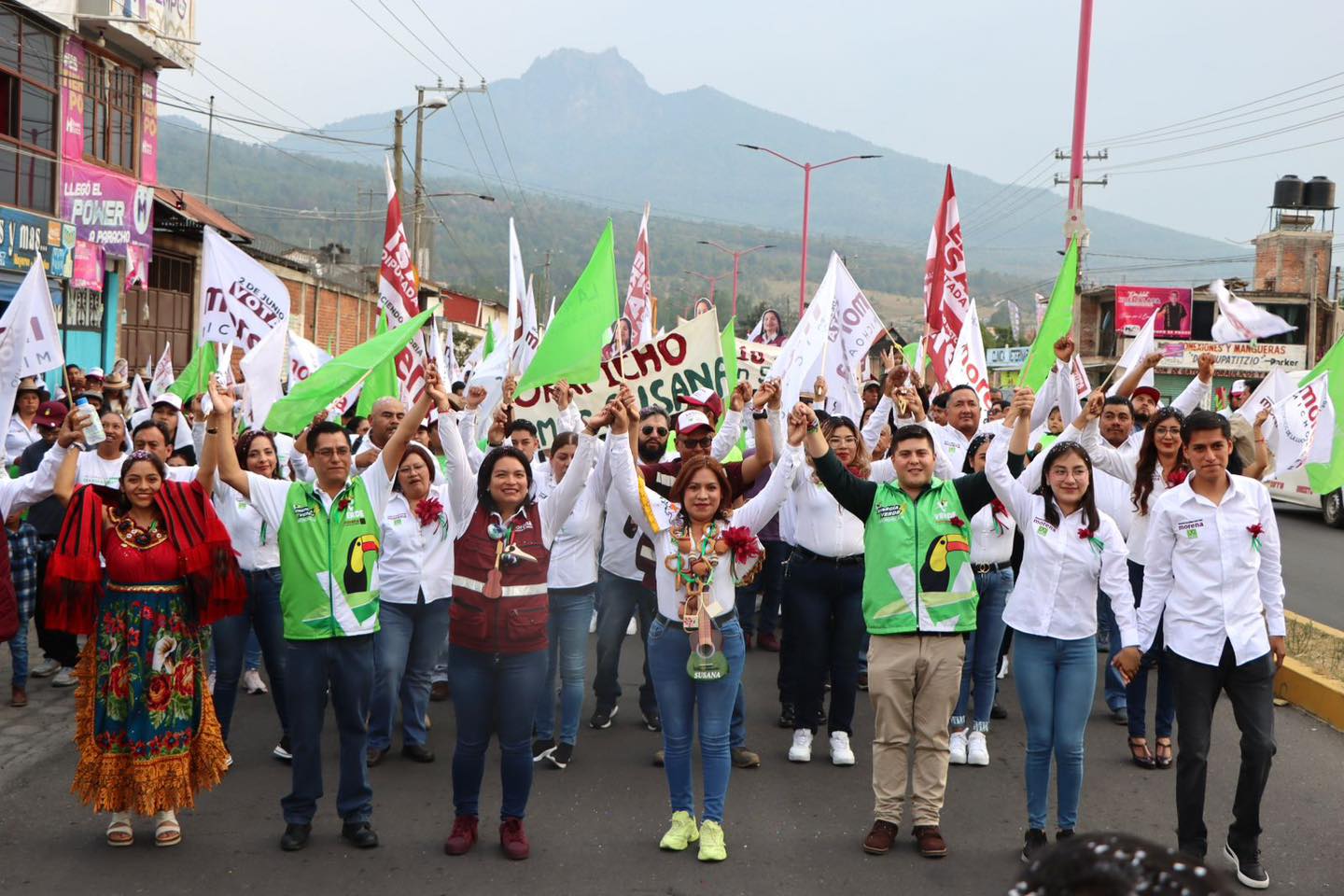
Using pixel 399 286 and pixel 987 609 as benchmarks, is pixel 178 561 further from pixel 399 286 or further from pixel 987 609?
pixel 399 286

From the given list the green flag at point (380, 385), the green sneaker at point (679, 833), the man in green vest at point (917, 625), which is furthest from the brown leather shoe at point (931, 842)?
the green flag at point (380, 385)

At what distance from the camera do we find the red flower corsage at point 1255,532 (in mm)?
5176

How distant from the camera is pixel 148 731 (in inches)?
209

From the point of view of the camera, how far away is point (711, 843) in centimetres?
530

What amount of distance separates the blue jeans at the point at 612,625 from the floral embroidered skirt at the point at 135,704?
252 cm

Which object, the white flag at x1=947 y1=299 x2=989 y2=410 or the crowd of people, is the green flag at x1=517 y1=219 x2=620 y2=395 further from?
the white flag at x1=947 y1=299 x2=989 y2=410

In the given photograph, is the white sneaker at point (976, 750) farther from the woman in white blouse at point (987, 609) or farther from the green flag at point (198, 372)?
the green flag at point (198, 372)

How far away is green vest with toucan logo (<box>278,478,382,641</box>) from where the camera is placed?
532cm

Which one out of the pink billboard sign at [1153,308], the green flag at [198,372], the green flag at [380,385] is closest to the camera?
the green flag at [380,385]

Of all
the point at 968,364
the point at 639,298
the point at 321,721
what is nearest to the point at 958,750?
the point at 321,721

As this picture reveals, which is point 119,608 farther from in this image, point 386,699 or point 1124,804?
point 1124,804

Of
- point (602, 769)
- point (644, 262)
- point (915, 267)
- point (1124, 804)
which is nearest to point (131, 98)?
point (644, 262)

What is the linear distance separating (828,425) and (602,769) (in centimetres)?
236

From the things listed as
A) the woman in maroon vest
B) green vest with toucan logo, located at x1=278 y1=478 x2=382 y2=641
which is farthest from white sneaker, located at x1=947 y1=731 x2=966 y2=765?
green vest with toucan logo, located at x1=278 y1=478 x2=382 y2=641
